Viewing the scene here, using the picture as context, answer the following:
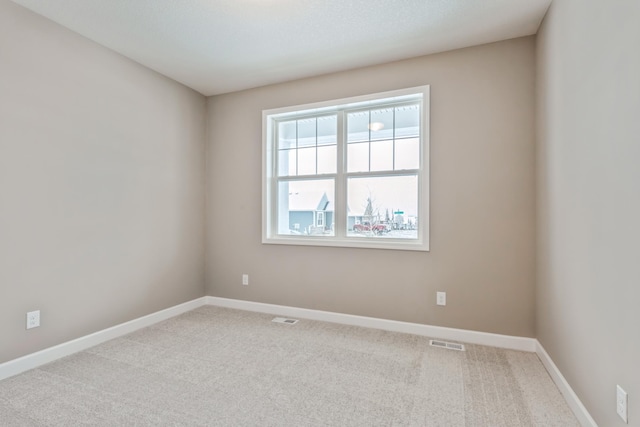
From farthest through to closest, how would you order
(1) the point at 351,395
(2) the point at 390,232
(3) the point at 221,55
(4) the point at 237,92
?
1. (4) the point at 237,92
2. (2) the point at 390,232
3. (3) the point at 221,55
4. (1) the point at 351,395

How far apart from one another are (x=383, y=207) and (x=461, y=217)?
0.77 metres

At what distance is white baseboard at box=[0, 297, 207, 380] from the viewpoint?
2.29 metres

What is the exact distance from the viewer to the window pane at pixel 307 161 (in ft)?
12.2

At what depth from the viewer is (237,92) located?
3959 mm

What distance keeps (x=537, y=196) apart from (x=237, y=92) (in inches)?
134

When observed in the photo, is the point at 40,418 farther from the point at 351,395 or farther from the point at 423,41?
the point at 423,41

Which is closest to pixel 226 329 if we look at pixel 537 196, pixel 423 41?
pixel 537 196

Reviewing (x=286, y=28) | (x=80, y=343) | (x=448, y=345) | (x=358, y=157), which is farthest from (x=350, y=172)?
(x=80, y=343)

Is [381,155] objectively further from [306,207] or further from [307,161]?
[306,207]

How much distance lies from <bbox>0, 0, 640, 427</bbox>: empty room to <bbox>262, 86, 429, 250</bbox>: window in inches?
0.9

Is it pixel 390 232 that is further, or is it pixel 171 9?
pixel 390 232

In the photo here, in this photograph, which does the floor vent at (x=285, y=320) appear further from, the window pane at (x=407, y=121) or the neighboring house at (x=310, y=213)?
the window pane at (x=407, y=121)

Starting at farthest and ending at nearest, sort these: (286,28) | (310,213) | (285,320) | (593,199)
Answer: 1. (310,213)
2. (285,320)
3. (286,28)
4. (593,199)

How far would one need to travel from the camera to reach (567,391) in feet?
6.45
